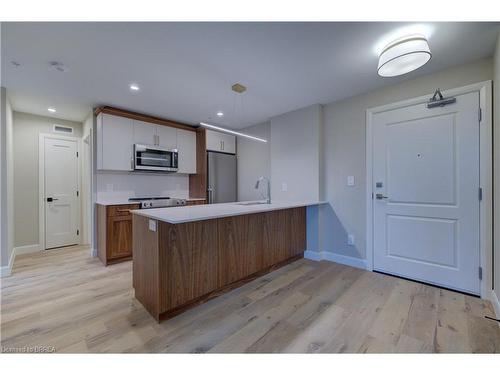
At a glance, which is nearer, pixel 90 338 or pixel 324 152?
pixel 90 338

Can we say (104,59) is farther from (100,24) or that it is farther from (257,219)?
(257,219)

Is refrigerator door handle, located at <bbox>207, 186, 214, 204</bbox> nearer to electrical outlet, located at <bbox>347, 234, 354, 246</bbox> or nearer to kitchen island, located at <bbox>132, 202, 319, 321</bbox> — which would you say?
kitchen island, located at <bbox>132, 202, 319, 321</bbox>

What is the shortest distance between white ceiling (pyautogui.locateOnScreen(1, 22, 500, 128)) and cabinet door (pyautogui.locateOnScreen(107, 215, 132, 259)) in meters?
1.75

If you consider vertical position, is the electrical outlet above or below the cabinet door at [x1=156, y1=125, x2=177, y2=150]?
below

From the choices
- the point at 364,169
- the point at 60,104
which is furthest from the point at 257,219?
the point at 60,104

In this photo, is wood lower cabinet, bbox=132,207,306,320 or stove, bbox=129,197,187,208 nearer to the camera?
wood lower cabinet, bbox=132,207,306,320

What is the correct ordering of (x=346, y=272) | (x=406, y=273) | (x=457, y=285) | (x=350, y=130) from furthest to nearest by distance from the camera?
(x=350, y=130), (x=346, y=272), (x=406, y=273), (x=457, y=285)

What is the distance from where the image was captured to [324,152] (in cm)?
336

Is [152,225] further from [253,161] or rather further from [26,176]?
[26,176]

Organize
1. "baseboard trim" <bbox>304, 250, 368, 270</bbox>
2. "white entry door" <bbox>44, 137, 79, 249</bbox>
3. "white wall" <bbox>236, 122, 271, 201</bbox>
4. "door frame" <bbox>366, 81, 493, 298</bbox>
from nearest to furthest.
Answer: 1. "door frame" <bbox>366, 81, 493, 298</bbox>
2. "baseboard trim" <bbox>304, 250, 368, 270</bbox>
3. "white entry door" <bbox>44, 137, 79, 249</bbox>
4. "white wall" <bbox>236, 122, 271, 201</bbox>

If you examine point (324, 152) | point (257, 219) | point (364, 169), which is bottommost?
point (257, 219)

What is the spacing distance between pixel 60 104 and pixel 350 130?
4356 millimetres

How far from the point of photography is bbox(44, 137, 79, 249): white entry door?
391 centimetres

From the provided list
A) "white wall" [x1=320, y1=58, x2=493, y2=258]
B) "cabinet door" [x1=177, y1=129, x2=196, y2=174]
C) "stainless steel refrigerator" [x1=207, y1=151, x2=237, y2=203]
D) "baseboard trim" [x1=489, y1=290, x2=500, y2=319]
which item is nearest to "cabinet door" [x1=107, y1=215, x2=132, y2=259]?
"cabinet door" [x1=177, y1=129, x2=196, y2=174]
